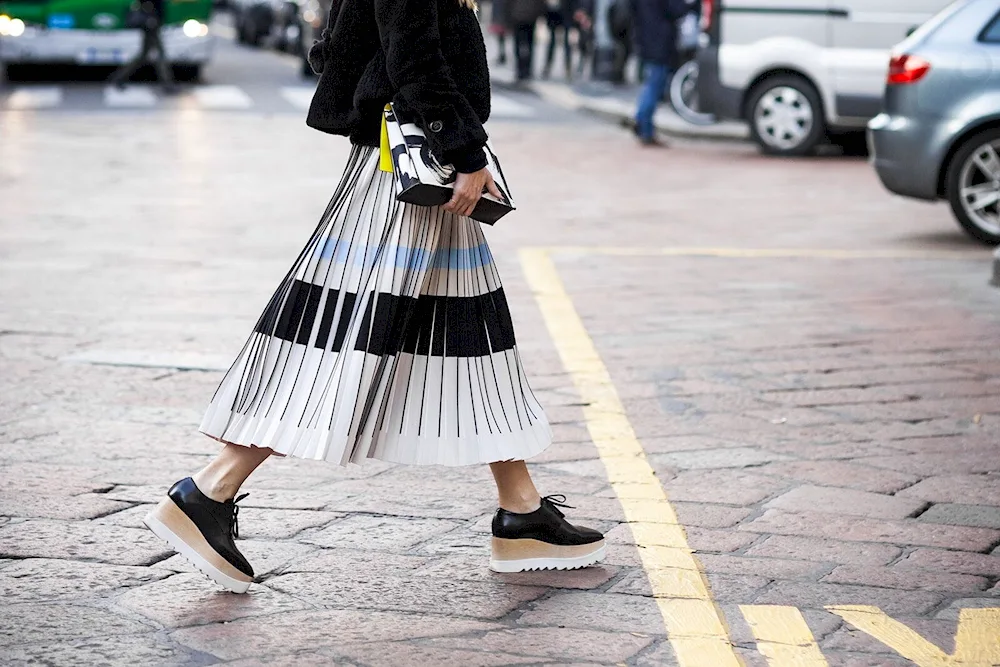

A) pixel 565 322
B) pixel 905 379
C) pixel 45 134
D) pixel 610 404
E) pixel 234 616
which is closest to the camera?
pixel 234 616

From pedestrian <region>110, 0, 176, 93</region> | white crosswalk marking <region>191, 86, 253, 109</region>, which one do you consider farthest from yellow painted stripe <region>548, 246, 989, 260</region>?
pedestrian <region>110, 0, 176, 93</region>

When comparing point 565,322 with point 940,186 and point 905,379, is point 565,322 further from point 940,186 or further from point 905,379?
point 940,186

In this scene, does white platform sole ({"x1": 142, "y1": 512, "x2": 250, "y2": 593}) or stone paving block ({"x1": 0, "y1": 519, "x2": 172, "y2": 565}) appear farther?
stone paving block ({"x1": 0, "y1": 519, "x2": 172, "y2": 565})

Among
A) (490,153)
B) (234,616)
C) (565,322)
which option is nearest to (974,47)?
(565,322)

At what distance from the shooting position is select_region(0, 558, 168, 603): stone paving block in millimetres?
3332

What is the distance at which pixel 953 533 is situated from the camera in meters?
3.87

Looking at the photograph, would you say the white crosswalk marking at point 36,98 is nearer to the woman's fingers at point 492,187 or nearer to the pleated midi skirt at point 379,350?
the pleated midi skirt at point 379,350

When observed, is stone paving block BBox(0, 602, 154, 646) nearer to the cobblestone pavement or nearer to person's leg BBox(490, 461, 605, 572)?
the cobblestone pavement

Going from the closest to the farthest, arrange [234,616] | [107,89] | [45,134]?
[234,616] → [45,134] → [107,89]

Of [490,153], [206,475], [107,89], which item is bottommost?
[107,89]

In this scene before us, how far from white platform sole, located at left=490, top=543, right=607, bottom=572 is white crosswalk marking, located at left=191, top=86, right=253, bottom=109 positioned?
13640 millimetres

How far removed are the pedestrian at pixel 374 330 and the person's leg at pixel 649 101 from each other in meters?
11.1

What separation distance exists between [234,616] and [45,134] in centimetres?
1119

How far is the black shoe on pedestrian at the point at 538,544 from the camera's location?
11.7 ft
